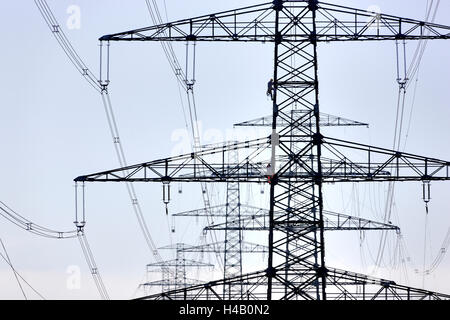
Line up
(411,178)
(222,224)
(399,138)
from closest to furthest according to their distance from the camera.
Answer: (411,178), (399,138), (222,224)

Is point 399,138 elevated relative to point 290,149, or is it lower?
elevated

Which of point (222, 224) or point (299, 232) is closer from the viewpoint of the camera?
point (299, 232)
